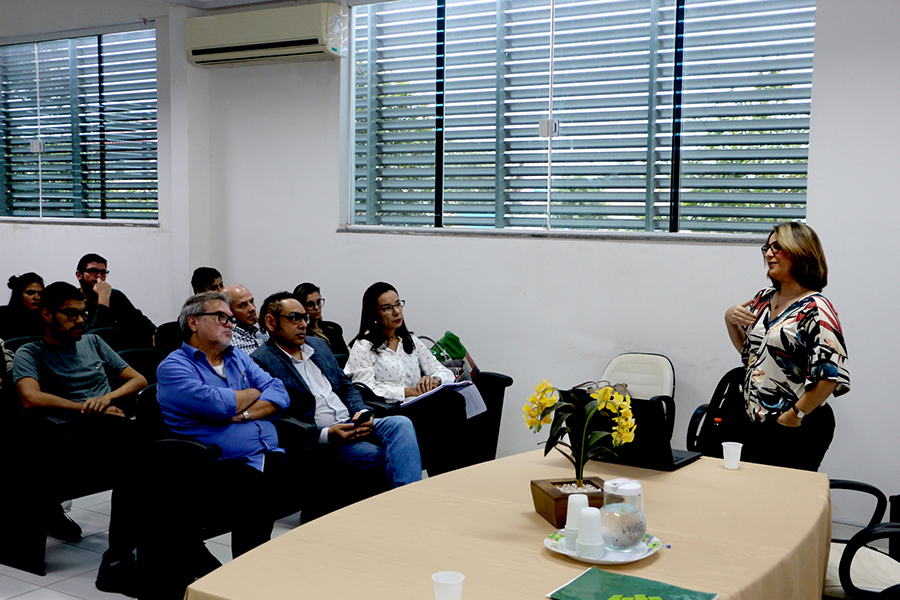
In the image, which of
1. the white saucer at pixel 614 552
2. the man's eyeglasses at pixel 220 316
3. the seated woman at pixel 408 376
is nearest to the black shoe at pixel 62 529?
the man's eyeglasses at pixel 220 316

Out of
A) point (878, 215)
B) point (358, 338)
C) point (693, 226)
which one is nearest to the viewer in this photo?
point (878, 215)

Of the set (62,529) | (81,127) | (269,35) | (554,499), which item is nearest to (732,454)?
(554,499)

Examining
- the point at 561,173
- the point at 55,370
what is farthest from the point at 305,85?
the point at 55,370

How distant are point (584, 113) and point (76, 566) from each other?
3.96 meters

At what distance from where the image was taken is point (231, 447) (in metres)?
3.58

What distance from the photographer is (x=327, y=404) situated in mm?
4223

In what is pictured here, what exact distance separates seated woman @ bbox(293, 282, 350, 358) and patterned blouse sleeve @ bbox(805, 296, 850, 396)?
278 centimetres

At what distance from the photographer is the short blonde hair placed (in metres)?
3.37

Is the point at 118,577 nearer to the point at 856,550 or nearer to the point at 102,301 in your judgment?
the point at 856,550

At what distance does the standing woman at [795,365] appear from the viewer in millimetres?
3264

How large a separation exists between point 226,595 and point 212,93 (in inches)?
217

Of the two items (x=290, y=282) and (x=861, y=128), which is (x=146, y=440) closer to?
(x=290, y=282)

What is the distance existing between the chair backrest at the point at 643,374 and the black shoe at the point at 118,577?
2900 millimetres

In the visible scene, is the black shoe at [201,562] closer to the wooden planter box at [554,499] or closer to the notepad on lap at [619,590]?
the wooden planter box at [554,499]
